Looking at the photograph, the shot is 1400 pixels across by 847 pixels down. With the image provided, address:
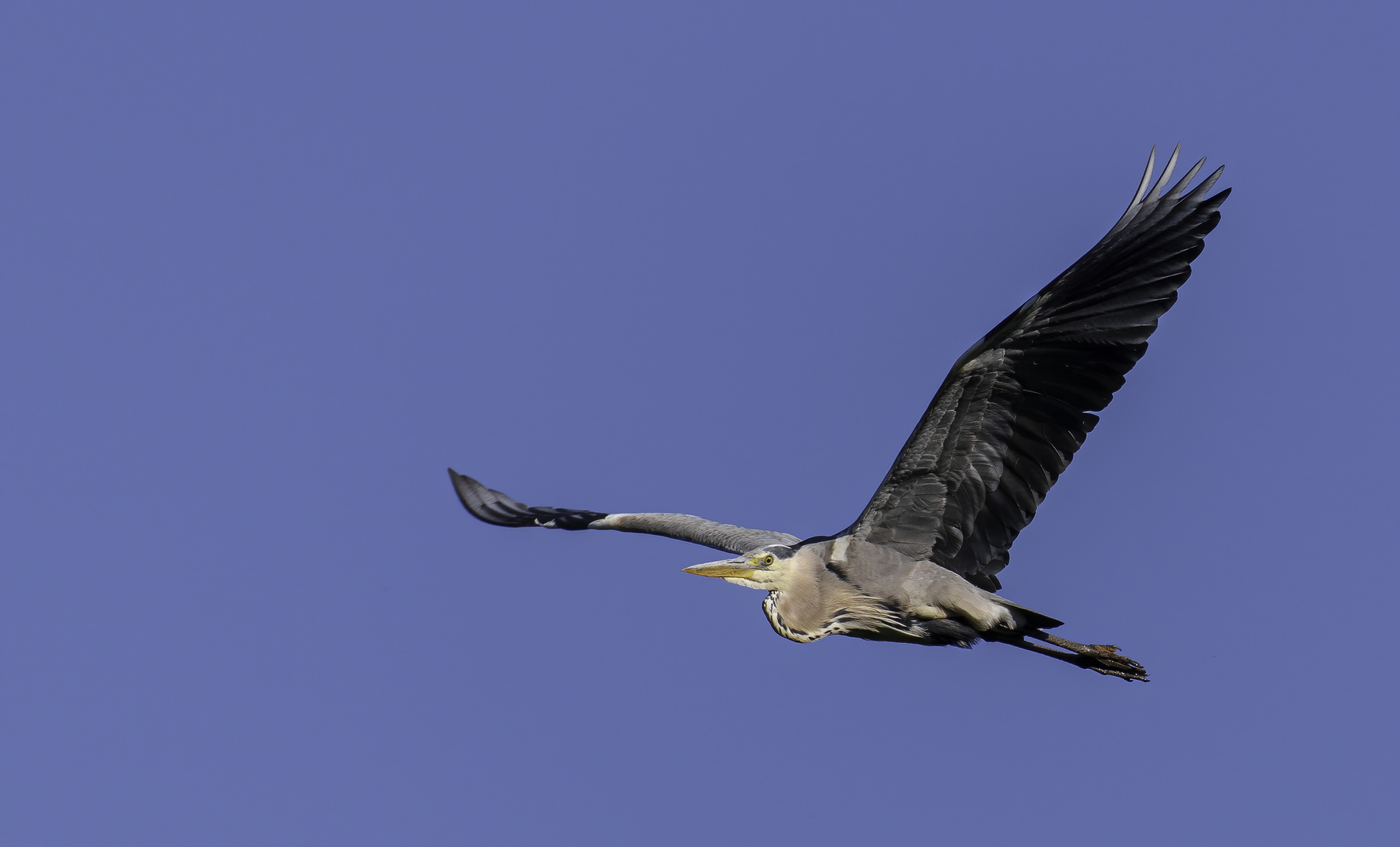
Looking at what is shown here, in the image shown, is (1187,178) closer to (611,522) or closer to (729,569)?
(729,569)

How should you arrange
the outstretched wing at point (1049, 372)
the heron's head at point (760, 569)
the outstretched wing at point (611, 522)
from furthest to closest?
the outstretched wing at point (611, 522) → the heron's head at point (760, 569) → the outstretched wing at point (1049, 372)

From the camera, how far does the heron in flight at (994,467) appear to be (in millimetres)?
8500

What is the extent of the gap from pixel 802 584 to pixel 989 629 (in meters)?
1.22

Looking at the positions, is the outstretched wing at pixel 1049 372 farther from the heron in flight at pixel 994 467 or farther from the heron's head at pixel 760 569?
the heron's head at pixel 760 569

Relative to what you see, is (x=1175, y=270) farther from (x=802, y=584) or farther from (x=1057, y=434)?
(x=802, y=584)

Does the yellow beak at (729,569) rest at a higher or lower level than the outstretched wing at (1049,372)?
lower

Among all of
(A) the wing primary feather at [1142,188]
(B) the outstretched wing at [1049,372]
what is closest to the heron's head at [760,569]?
(B) the outstretched wing at [1049,372]

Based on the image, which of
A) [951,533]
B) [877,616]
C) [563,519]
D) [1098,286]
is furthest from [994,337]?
[563,519]

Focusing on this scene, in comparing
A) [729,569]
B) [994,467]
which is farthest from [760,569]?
[994,467]

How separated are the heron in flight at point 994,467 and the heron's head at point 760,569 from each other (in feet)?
0.03

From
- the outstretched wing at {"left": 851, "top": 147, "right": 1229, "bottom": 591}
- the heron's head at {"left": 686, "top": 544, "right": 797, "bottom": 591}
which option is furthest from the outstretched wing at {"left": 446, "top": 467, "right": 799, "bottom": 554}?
the outstretched wing at {"left": 851, "top": 147, "right": 1229, "bottom": 591}

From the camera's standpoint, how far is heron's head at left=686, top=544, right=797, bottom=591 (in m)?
9.12

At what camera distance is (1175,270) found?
337 inches

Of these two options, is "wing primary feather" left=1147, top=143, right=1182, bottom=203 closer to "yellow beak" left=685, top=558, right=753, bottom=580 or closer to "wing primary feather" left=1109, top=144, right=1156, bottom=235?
"wing primary feather" left=1109, top=144, right=1156, bottom=235
